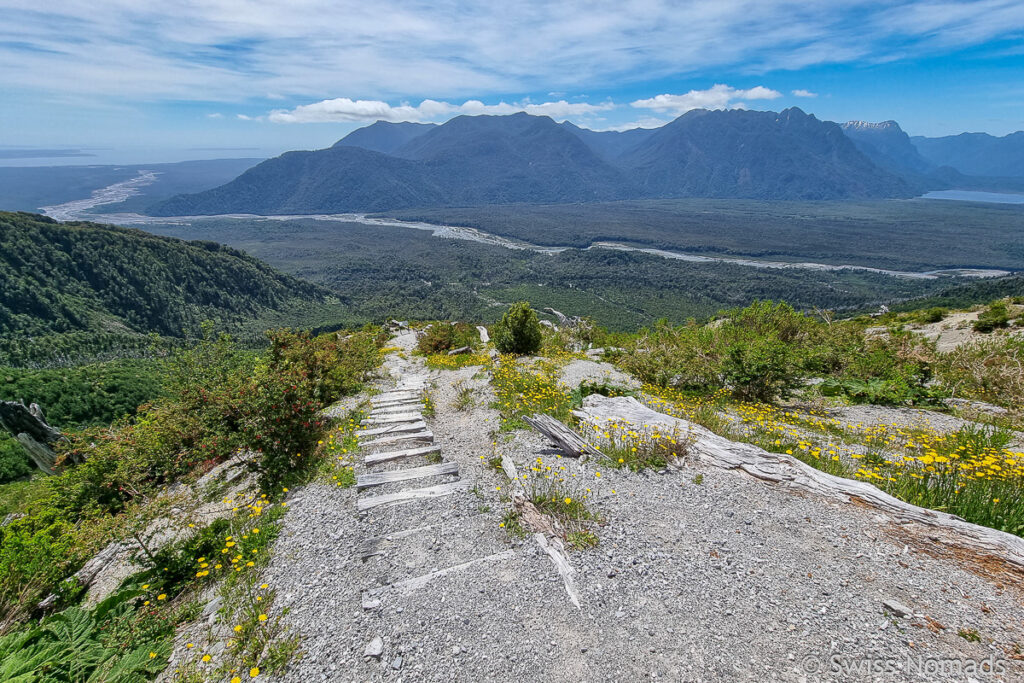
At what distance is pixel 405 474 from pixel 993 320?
22.8 m

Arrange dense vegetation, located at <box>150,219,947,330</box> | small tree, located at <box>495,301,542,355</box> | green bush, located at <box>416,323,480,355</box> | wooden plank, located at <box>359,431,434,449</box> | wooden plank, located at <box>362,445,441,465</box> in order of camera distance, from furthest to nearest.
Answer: dense vegetation, located at <box>150,219,947,330</box> → green bush, located at <box>416,323,480,355</box> → small tree, located at <box>495,301,542,355</box> → wooden plank, located at <box>359,431,434,449</box> → wooden plank, located at <box>362,445,441,465</box>

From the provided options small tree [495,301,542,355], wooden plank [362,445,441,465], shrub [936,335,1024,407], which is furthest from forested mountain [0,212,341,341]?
shrub [936,335,1024,407]

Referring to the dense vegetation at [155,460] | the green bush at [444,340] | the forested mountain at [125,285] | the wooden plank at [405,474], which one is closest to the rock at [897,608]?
the wooden plank at [405,474]

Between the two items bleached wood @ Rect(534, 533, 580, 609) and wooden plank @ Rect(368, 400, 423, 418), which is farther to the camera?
wooden plank @ Rect(368, 400, 423, 418)

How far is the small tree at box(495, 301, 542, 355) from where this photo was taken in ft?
54.1

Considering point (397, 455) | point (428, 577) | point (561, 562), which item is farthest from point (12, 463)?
point (561, 562)

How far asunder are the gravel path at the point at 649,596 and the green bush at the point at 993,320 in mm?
18282

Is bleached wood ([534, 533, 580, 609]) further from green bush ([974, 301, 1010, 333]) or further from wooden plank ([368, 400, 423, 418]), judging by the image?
green bush ([974, 301, 1010, 333])

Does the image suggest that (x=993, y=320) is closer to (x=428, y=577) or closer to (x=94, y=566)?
(x=428, y=577)

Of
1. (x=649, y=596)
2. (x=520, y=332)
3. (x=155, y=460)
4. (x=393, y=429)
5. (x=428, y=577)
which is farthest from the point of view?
(x=520, y=332)

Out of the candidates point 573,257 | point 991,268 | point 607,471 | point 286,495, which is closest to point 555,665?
point 607,471

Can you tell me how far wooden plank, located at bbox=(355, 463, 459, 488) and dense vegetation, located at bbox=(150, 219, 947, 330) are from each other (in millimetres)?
86563

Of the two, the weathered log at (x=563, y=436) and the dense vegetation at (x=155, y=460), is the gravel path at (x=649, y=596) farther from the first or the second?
the dense vegetation at (x=155, y=460)

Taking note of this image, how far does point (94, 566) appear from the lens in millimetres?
5637
